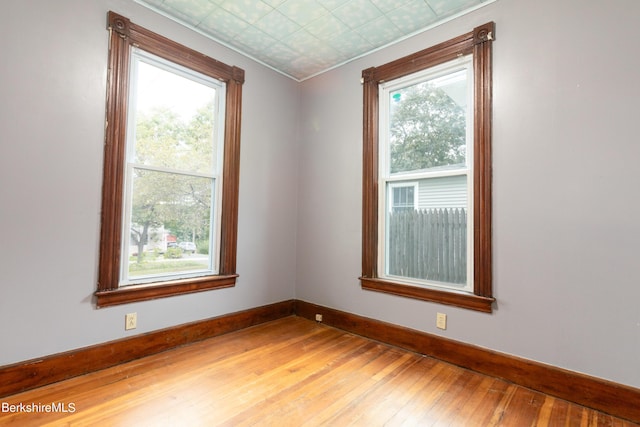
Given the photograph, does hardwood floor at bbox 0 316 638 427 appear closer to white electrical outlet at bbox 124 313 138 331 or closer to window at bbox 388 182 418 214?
white electrical outlet at bbox 124 313 138 331

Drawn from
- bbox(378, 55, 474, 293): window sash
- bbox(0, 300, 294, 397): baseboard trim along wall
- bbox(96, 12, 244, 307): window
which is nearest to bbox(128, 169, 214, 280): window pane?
bbox(96, 12, 244, 307): window

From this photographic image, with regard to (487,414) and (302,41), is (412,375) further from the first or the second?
(302,41)

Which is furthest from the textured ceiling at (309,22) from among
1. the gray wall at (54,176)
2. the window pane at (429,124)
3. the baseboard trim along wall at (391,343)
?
the baseboard trim along wall at (391,343)

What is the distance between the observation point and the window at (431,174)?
7.77 feet

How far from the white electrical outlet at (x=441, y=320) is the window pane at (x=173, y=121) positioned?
2.41 m

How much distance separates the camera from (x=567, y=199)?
6.60 feet

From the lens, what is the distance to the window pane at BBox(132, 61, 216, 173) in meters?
2.52

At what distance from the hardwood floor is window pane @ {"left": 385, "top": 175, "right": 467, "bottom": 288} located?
70 cm

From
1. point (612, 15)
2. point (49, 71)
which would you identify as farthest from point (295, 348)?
point (612, 15)

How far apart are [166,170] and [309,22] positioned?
1.73m

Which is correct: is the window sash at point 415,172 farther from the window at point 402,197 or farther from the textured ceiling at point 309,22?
the textured ceiling at point 309,22

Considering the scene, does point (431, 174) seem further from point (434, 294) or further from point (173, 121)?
point (173, 121)

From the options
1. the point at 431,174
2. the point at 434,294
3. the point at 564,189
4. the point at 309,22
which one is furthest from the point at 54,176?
the point at 564,189

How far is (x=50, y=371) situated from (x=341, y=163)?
9.17ft
